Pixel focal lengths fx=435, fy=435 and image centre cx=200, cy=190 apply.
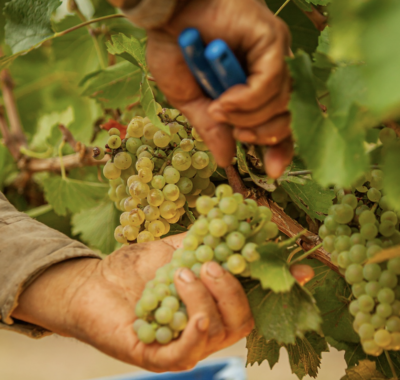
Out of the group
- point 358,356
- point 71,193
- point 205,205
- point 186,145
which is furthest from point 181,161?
point 71,193

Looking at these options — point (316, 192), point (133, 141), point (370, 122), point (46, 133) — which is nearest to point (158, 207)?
point (133, 141)

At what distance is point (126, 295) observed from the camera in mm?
508

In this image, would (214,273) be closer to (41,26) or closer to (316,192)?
(316,192)

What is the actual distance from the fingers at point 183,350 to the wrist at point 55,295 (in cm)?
13

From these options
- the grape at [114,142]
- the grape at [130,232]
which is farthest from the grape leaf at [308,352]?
the grape at [114,142]

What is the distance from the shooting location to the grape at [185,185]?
58 centimetres

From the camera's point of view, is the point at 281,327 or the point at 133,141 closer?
the point at 281,327

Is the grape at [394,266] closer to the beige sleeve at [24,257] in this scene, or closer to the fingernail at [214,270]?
the fingernail at [214,270]

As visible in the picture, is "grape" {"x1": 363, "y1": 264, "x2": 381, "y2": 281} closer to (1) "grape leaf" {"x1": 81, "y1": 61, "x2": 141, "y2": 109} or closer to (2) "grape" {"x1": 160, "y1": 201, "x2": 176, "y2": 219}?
(2) "grape" {"x1": 160, "y1": 201, "x2": 176, "y2": 219}

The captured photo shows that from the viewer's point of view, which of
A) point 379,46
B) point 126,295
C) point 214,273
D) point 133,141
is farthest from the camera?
point 133,141

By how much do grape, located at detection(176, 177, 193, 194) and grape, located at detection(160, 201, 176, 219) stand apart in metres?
0.02

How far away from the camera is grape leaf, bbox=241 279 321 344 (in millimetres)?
431

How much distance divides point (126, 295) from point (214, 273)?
150 mm

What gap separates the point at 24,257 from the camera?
568 mm
